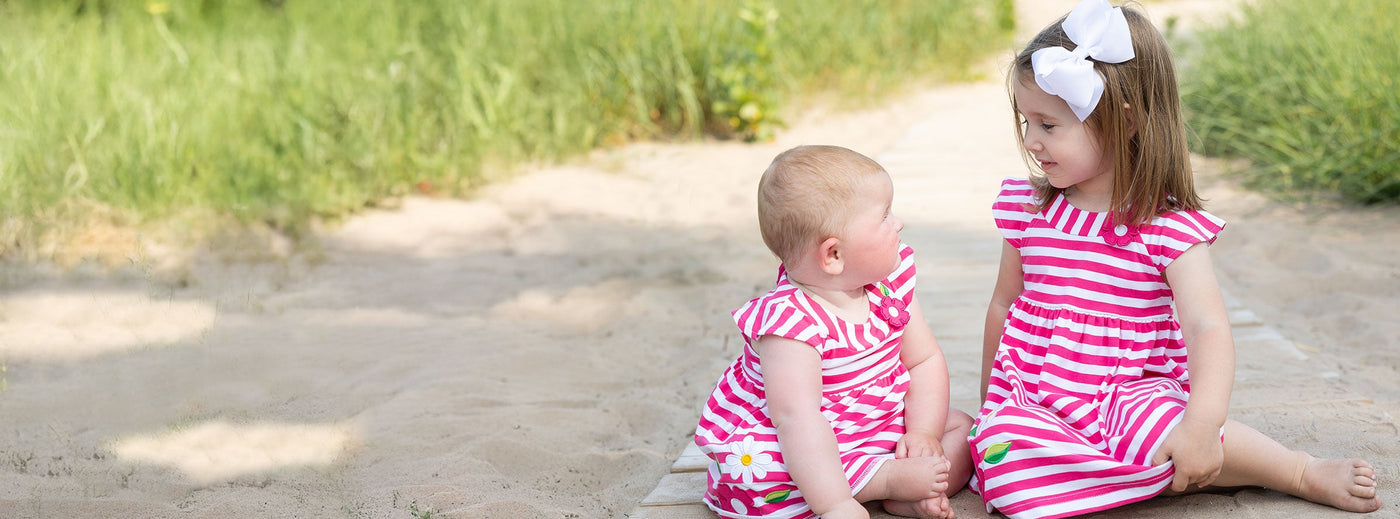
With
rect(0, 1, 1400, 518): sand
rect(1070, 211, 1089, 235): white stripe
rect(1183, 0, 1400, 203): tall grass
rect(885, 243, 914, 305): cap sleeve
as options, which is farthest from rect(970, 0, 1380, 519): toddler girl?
rect(1183, 0, 1400, 203): tall grass

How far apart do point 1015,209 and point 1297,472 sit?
0.68 m

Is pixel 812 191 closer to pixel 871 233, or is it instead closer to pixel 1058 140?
pixel 871 233

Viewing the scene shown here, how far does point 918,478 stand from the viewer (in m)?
2.04

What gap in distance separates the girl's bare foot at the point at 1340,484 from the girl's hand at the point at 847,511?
771 millimetres

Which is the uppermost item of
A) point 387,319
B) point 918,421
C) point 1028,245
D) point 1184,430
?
point 1028,245

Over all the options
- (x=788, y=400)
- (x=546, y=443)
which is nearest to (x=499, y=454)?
(x=546, y=443)

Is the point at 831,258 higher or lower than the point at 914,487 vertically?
higher

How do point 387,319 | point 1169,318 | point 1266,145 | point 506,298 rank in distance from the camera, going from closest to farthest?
point 1169,318
point 387,319
point 506,298
point 1266,145

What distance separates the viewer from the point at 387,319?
3.58 m

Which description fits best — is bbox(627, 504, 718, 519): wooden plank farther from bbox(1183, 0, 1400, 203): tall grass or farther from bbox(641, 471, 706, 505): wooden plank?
bbox(1183, 0, 1400, 203): tall grass

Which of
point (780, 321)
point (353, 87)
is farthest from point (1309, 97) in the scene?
point (353, 87)

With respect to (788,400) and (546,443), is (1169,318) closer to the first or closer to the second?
(788,400)

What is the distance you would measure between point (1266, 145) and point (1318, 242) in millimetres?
1310

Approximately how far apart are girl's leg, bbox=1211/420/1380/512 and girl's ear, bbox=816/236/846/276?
0.73 meters
